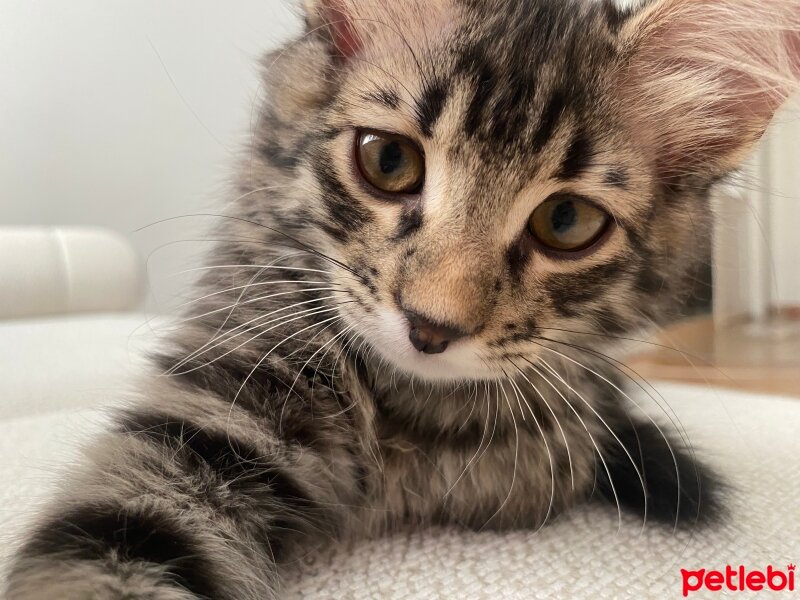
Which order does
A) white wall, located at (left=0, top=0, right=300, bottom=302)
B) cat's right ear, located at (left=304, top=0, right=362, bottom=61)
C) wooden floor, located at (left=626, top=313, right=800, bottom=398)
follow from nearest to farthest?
cat's right ear, located at (left=304, top=0, right=362, bottom=61) < wooden floor, located at (left=626, top=313, right=800, bottom=398) < white wall, located at (left=0, top=0, right=300, bottom=302)

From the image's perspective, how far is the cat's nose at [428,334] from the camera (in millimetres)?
588

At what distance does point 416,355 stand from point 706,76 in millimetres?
503

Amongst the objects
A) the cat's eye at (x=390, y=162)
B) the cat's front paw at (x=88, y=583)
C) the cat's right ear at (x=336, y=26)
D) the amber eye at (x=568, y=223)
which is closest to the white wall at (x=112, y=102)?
the cat's right ear at (x=336, y=26)

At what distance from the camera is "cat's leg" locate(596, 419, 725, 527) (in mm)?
708

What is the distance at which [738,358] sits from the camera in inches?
91.0

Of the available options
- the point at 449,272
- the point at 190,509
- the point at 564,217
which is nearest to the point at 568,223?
the point at 564,217

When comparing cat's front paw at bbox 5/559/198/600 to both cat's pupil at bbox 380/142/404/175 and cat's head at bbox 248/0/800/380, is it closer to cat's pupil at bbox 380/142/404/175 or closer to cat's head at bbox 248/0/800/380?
cat's head at bbox 248/0/800/380

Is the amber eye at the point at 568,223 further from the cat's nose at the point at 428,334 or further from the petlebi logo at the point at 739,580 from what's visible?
the petlebi logo at the point at 739,580

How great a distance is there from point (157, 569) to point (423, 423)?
328 millimetres

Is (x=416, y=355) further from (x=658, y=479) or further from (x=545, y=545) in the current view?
(x=658, y=479)

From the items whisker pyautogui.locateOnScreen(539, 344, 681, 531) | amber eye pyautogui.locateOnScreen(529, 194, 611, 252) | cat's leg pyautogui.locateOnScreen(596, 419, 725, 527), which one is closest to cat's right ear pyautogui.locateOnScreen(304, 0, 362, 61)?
amber eye pyautogui.locateOnScreen(529, 194, 611, 252)

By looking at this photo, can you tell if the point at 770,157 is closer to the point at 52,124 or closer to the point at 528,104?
the point at 528,104

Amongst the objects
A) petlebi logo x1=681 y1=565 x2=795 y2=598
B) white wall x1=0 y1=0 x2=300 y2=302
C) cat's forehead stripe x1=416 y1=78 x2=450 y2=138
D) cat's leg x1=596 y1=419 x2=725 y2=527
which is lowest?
petlebi logo x1=681 y1=565 x2=795 y2=598

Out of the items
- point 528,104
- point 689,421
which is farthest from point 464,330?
point 689,421
